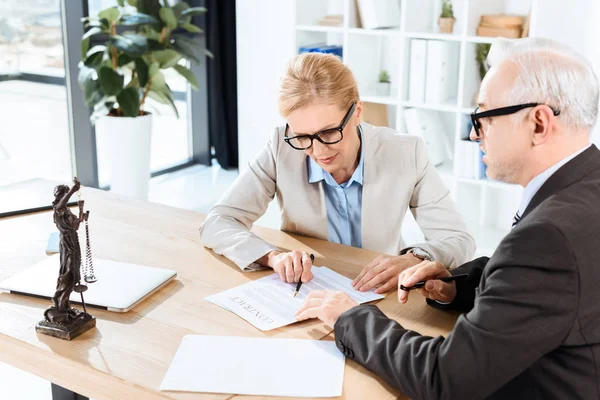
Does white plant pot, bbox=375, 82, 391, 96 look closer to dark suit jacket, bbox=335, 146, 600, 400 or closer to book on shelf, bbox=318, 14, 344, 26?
book on shelf, bbox=318, 14, 344, 26

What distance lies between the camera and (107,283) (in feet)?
5.56

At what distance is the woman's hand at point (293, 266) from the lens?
1.76 m

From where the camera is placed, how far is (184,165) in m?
5.67

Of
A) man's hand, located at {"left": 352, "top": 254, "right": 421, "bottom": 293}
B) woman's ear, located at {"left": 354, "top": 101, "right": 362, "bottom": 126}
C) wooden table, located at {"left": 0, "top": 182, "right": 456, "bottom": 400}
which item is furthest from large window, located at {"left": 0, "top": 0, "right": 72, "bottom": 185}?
man's hand, located at {"left": 352, "top": 254, "right": 421, "bottom": 293}

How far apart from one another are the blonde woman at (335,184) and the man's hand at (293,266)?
89mm

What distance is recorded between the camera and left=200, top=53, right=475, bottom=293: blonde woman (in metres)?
1.95

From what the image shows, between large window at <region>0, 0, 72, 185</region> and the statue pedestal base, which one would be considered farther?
large window at <region>0, 0, 72, 185</region>

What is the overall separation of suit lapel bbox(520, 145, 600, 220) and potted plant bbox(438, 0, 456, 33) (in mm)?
2729

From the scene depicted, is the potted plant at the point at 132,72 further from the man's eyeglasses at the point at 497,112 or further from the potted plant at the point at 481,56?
the man's eyeglasses at the point at 497,112

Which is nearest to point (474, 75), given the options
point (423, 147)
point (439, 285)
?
point (423, 147)

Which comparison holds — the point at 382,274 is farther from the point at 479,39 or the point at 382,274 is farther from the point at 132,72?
the point at 132,72

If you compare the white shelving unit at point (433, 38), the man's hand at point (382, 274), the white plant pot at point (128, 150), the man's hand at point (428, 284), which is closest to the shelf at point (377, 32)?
the white shelving unit at point (433, 38)

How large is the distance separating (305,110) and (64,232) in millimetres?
763

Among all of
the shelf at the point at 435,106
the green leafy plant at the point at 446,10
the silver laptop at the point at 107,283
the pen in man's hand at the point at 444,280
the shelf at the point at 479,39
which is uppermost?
the green leafy plant at the point at 446,10
